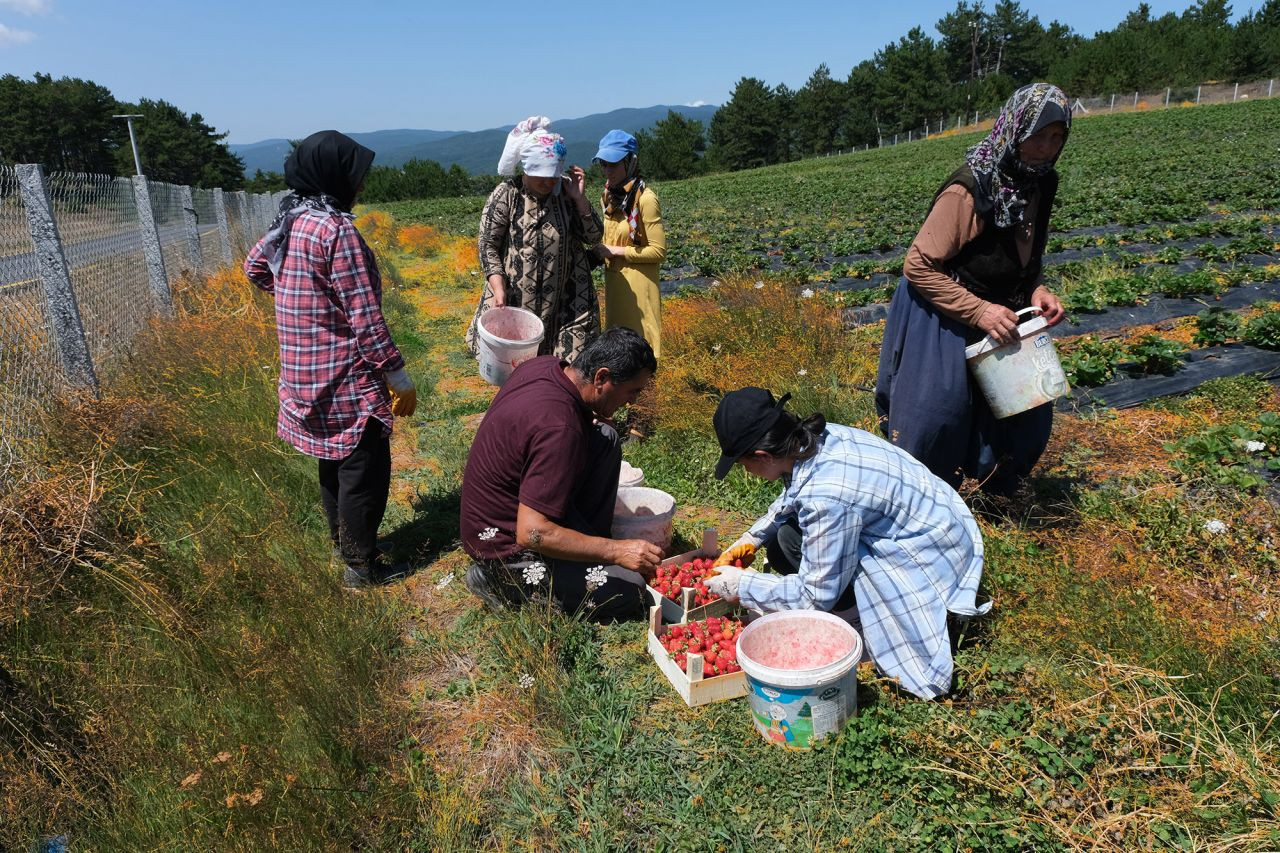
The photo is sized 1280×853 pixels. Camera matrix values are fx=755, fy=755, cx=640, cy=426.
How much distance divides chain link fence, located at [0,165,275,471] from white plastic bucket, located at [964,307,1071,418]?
14.8 feet

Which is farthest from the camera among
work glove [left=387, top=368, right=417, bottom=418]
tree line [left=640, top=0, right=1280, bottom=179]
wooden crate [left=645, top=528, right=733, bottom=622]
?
tree line [left=640, top=0, right=1280, bottom=179]

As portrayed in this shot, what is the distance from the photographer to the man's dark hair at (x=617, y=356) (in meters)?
3.05

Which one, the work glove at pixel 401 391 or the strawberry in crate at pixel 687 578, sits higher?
the work glove at pixel 401 391

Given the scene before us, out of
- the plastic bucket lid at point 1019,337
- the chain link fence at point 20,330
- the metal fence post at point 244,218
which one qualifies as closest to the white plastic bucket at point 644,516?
the plastic bucket lid at point 1019,337

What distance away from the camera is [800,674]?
8.05 ft

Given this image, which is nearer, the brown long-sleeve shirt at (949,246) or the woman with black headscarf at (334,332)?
the brown long-sleeve shirt at (949,246)

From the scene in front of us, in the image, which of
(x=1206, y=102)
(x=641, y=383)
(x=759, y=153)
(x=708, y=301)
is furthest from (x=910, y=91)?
(x=641, y=383)

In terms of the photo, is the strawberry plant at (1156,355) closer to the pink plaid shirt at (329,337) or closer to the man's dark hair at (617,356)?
the man's dark hair at (617,356)

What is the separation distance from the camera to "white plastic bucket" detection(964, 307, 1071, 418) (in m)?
3.11

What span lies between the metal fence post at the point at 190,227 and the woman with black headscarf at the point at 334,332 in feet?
23.1

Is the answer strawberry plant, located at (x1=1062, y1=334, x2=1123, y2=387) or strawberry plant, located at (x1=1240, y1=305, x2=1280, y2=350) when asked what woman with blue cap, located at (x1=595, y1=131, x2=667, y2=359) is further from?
strawberry plant, located at (x1=1240, y1=305, x2=1280, y2=350)

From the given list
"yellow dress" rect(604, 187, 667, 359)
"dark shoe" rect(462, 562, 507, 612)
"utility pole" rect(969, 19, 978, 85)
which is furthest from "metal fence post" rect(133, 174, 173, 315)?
"utility pole" rect(969, 19, 978, 85)

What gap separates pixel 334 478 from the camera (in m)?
3.82

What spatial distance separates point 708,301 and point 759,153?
7181cm
